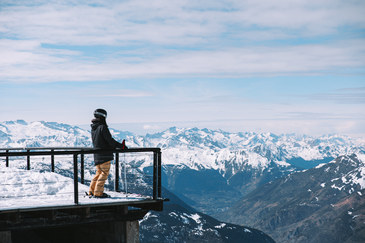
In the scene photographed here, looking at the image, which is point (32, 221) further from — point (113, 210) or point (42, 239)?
point (42, 239)

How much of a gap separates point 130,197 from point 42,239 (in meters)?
5.53

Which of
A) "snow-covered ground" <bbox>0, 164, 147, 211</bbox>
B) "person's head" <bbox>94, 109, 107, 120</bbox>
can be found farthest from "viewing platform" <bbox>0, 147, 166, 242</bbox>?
"person's head" <bbox>94, 109, 107, 120</bbox>

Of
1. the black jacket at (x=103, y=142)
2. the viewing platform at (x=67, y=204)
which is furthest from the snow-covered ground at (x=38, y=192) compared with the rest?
the black jacket at (x=103, y=142)

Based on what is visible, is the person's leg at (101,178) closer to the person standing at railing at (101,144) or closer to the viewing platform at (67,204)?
the person standing at railing at (101,144)

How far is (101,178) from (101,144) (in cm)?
108

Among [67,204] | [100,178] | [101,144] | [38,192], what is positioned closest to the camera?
[67,204]

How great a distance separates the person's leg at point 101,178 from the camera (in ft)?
48.9

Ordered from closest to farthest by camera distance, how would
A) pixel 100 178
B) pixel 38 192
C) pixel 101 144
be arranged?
pixel 101 144, pixel 100 178, pixel 38 192

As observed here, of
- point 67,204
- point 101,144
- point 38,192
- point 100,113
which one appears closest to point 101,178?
point 101,144

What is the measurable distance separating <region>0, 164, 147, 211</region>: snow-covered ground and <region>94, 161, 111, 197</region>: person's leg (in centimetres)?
34

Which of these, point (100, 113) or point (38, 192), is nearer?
point (100, 113)

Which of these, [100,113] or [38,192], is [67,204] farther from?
[38,192]

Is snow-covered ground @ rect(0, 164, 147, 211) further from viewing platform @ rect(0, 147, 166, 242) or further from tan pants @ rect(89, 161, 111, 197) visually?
tan pants @ rect(89, 161, 111, 197)

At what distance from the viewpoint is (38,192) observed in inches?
641
